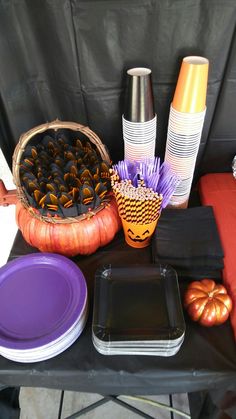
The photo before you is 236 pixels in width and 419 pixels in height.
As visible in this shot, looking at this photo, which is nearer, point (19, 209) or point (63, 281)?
point (63, 281)

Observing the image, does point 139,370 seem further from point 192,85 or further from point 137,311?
point 192,85

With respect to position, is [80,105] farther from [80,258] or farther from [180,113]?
[80,258]

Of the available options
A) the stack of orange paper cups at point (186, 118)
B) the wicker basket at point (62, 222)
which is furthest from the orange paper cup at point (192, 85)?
the wicker basket at point (62, 222)

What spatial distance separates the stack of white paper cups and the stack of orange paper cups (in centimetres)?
6

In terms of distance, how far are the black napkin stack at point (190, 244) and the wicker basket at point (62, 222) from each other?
6.1 inches

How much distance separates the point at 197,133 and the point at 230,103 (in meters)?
0.17

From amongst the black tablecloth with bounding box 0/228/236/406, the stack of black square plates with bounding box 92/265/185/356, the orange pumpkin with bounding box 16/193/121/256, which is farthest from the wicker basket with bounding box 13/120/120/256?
the black tablecloth with bounding box 0/228/236/406

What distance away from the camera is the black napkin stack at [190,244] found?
0.76 meters

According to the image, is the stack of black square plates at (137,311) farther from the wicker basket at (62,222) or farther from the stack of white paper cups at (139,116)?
the stack of white paper cups at (139,116)

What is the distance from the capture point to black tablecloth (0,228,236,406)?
643mm

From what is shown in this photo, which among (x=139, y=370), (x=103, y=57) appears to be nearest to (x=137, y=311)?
(x=139, y=370)

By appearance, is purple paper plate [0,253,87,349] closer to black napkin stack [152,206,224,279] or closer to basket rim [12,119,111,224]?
basket rim [12,119,111,224]

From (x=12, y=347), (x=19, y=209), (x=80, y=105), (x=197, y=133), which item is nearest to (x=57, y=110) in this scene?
(x=80, y=105)

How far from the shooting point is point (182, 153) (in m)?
0.86
